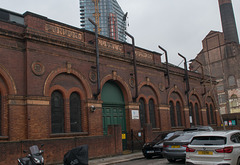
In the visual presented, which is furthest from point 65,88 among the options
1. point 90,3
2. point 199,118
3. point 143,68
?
point 90,3

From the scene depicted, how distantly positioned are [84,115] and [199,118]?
18.1 m

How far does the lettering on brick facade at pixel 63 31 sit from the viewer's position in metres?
16.9

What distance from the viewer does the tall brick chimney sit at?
212 feet

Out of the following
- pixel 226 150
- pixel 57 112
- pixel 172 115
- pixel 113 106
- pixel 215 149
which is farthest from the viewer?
pixel 172 115

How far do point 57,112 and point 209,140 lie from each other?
10038 millimetres

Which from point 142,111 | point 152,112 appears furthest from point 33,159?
point 152,112

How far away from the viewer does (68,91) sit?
674 inches

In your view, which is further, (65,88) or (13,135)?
(65,88)

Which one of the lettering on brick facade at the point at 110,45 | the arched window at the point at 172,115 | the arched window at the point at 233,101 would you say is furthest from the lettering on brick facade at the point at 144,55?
the arched window at the point at 233,101

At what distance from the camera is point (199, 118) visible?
3128 centimetres

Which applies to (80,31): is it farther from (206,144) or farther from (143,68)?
(206,144)

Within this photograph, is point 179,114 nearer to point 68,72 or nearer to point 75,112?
point 75,112

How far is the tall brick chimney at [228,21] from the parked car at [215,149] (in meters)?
61.0

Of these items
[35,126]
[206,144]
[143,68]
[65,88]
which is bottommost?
[206,144]
